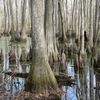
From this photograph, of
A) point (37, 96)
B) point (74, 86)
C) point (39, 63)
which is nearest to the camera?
point (37, 96)

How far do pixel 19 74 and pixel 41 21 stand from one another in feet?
7.55

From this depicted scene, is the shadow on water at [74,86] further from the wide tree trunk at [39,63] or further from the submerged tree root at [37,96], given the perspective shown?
the wide tree trunk at [39,63]

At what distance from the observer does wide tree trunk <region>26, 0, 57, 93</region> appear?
929 cm

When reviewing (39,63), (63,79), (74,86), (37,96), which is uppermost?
(39,63)

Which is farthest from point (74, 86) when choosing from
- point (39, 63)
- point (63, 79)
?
point (39, 63)

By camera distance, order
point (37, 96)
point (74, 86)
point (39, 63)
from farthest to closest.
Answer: point (74, 86) < point (39, 63) < point (37, 96)

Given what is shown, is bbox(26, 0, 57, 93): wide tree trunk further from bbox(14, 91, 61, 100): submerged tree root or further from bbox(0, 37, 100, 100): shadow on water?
bbox(0, 37, 100, 100): shadow on water

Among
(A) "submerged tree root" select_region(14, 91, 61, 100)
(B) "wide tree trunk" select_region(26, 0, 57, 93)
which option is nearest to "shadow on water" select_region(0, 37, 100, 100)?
(A) "submerged tree root" select_region(14, 91, 61, 100)

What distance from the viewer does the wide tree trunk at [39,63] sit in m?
9.29

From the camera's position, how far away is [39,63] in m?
9.62

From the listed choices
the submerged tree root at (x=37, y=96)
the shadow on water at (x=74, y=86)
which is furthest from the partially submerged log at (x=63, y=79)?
the submerged tree root at (x=37, y=96)

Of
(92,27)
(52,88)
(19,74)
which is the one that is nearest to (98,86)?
(52,88)

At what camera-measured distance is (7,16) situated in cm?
3042

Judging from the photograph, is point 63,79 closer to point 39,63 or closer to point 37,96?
point 39,63
